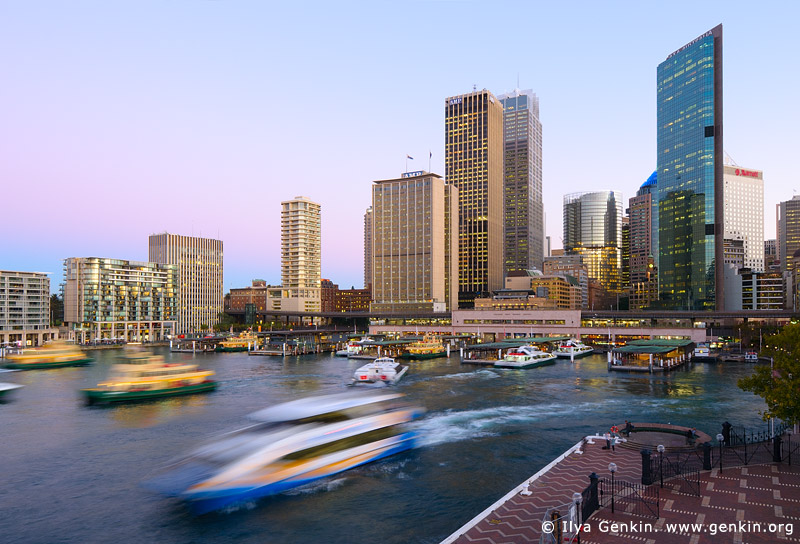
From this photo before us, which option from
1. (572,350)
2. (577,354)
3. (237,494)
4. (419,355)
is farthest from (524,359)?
(237,494)

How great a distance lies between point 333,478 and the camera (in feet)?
121

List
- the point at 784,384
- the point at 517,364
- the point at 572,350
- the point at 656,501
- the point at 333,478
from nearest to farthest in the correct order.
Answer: the point at 656,501 < the point at 784,384 < the point at 333,478 < the point at 517,364 < the point at 572,350

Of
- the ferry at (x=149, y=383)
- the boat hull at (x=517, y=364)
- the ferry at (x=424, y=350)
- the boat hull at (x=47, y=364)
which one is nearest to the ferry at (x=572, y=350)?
the boat hull at (x=517, y=364)

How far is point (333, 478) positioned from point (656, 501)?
2123 centimetres

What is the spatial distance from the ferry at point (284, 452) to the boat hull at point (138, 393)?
44034 mm

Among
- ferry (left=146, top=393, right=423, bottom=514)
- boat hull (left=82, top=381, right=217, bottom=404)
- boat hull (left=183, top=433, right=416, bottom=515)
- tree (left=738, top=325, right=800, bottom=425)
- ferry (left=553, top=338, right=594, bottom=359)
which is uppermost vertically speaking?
tree (left=738, top=325, right=800, bottom=425)

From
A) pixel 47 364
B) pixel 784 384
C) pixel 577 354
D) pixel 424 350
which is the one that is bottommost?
pixel 577 354

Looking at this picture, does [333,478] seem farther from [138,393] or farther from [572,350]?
[572,350]

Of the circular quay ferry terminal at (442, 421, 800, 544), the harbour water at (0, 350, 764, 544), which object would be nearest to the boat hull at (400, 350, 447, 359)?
the harbour water at (0, 350, 764, 544)

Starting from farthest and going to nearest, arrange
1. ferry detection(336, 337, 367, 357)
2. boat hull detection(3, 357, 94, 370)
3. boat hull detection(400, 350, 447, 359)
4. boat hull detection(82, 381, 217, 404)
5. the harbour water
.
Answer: ferry detection(336, 337, 367, 357) < boat hull detection(400, 350, 447, 359) < boat hull detection(3, 357, 94, 370) < boat hull detection(82, 381, 217, 404) < the harbour water

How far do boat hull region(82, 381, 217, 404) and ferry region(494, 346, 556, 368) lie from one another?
60512 mm

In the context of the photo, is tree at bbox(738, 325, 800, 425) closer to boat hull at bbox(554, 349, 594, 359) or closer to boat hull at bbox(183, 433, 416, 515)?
boat hull at bbox(183, 433, 416, 515)

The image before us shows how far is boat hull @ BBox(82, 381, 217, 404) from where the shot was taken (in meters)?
72.7

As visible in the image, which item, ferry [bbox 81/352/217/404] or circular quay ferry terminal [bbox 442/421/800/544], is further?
ferry [bbox 81/352/217/404]
